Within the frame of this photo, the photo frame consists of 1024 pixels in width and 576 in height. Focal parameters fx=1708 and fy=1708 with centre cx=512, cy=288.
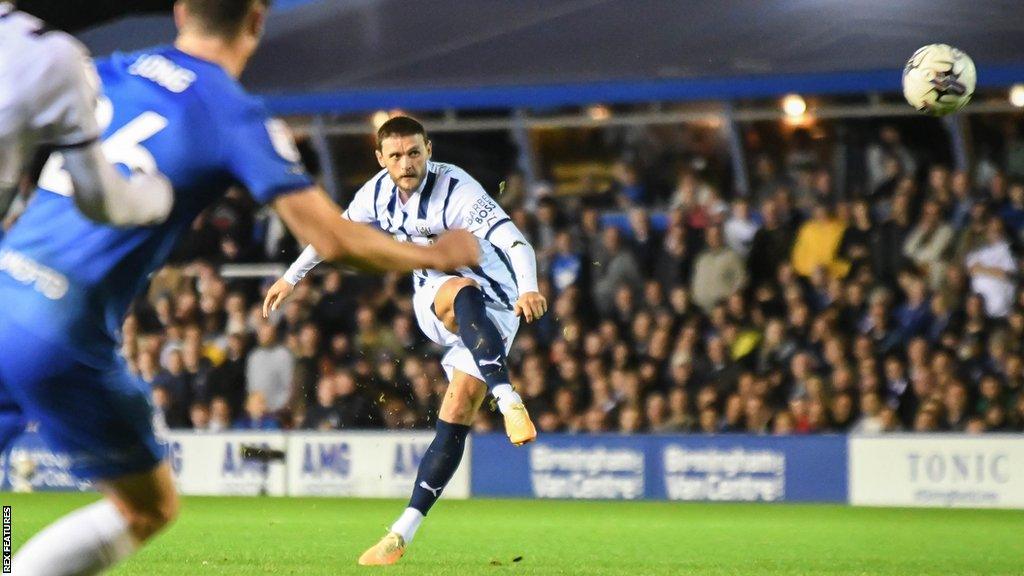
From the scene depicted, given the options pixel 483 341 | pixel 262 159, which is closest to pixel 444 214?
pixel 483 341

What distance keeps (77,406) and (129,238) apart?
0.46 m

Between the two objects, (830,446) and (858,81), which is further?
(858,81)

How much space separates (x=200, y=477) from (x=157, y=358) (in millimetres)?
2075

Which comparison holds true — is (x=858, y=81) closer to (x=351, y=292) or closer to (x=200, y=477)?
(x=351, y=292)

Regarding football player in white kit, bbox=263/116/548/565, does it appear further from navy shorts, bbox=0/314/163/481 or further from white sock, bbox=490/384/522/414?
navy shorts, bbox=0/314/163/481

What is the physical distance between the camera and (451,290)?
350 inches

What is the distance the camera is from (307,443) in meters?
15.7

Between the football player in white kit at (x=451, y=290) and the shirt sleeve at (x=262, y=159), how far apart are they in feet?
12.9

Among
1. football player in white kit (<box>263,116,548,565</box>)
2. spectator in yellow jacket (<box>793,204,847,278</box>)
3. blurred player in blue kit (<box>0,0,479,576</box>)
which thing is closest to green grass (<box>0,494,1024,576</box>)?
football player in white kit (<box>263,116,548,565</box>)

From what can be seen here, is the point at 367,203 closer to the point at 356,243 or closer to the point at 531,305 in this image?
the point at 531,305

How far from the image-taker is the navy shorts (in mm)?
4203

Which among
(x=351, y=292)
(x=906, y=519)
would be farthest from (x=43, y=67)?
(x=351, y=292)

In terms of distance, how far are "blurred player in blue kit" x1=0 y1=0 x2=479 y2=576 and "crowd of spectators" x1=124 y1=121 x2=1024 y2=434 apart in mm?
10783

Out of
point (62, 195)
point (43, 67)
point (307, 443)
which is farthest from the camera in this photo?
point (307, 443)
